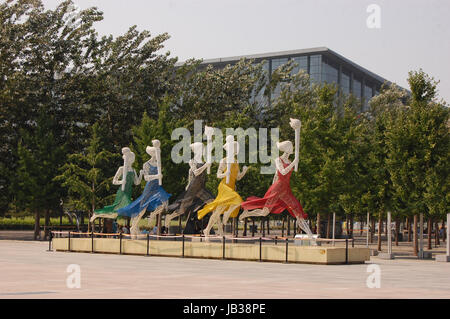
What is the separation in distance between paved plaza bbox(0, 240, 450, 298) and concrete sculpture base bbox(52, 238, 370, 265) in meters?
0.95

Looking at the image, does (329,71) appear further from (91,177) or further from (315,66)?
(91,177)

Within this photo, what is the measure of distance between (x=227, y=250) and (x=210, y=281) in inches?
376

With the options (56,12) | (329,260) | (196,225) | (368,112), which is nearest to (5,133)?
(56,12)

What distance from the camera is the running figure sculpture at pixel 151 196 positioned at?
2842 centimetres

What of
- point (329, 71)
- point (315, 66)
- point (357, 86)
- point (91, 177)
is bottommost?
point (91, 177)

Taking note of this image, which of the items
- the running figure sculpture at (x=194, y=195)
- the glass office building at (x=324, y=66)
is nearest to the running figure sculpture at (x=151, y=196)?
the running figure sculpture at (x=194, y=195)

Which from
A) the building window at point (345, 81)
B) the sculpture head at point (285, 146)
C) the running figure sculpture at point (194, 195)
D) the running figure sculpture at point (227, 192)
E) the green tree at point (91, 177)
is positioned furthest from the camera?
the building window at point (345, 81)

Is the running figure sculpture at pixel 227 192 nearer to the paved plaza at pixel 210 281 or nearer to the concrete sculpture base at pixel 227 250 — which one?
the concrete sculpture base at pixel 227 250

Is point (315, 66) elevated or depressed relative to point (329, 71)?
elevated

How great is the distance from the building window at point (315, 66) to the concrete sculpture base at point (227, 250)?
6683cm

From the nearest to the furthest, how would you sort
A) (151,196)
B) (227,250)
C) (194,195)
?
(227,250) → (194,195) → (151,196)

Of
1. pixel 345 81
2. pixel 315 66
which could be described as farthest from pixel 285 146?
pixel 345 81

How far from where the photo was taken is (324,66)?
94.2m
